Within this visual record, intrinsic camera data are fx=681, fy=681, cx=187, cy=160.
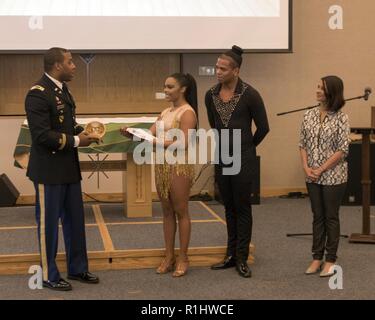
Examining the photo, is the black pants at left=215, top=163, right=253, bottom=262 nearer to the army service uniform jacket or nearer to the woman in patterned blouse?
the woman in patterned blouse

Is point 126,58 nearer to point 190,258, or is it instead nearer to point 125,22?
point 125,22

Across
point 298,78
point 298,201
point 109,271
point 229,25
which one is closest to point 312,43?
point 298,78

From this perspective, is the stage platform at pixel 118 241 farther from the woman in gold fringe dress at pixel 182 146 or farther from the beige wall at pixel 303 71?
the beige wall at pixel 303 71

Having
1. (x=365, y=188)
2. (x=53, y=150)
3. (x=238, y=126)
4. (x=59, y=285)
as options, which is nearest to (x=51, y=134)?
(x=53, y=150)

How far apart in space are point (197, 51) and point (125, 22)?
2.78ft

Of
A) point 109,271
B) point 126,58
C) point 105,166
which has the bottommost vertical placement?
point 109,271

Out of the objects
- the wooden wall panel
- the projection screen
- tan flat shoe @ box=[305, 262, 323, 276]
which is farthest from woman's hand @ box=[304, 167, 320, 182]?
the wooden wall panel

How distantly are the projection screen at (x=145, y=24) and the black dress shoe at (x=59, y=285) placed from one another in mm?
3522

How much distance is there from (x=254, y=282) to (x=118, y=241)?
1.25 meters

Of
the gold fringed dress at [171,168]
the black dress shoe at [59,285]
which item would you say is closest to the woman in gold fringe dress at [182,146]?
the gold fringed dress at [171,168]

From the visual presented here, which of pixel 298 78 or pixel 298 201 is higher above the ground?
pixel 298 78

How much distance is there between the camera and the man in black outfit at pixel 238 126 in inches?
182

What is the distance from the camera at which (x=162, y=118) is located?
183 inches
